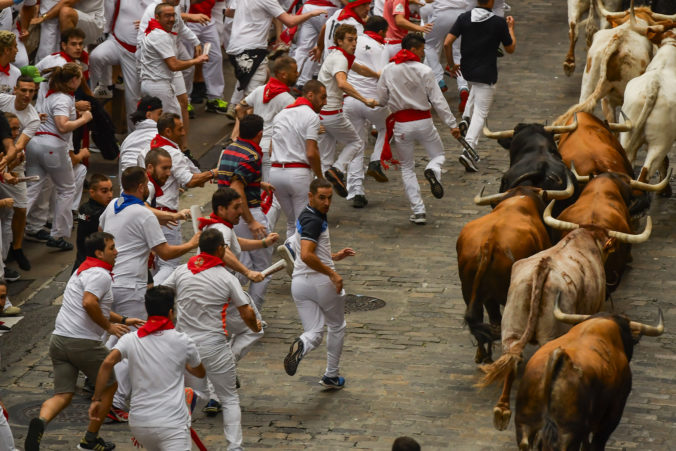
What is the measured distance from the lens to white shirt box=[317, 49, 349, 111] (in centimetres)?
1588

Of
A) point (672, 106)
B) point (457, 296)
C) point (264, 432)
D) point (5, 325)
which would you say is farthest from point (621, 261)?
point (5, 325)

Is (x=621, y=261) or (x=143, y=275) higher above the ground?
(x=143, y=275)

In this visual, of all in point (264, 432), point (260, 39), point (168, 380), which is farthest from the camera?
point (260, 39)

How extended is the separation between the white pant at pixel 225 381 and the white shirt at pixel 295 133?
3.87 metres

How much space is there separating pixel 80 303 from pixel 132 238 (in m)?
1.02

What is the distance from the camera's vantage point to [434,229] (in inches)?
637

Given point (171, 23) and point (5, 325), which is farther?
point (171, 23)

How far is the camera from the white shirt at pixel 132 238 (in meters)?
11.7

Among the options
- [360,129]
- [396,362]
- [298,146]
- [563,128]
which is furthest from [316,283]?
[360,129]

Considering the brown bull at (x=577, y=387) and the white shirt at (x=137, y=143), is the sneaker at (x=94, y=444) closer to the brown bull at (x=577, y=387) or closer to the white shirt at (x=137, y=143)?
the brown bull at (x=577, y=387)

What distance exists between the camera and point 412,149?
53.1 ft

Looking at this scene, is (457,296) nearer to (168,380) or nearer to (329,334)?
(329,334)

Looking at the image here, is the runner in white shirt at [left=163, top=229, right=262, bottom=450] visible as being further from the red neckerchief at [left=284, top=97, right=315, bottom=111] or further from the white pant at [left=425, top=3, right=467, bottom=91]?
the white pant at [left=425, top=3, right=467, bottom=91]

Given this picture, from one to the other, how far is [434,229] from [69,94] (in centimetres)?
481
